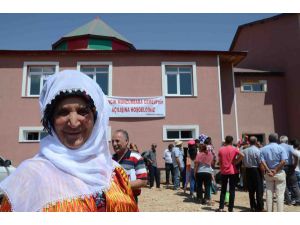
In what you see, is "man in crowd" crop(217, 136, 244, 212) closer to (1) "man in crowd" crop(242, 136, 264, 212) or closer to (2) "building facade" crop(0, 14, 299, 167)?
(1) "man in crowd" crop(242, 136, 264, 212)

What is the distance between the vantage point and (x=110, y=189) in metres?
1.60

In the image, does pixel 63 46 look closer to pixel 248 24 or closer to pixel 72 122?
pixel 248 24

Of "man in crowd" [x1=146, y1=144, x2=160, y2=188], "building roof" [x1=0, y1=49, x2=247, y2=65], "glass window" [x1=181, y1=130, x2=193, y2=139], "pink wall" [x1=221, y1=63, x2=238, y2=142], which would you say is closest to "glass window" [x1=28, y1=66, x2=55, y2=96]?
"building roof" [x1=0, y1=49, x2=247, y2=65]

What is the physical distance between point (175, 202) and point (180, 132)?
5.71 m

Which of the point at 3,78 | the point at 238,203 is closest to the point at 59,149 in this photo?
the point at 238,203

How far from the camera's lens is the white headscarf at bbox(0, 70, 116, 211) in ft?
4.42

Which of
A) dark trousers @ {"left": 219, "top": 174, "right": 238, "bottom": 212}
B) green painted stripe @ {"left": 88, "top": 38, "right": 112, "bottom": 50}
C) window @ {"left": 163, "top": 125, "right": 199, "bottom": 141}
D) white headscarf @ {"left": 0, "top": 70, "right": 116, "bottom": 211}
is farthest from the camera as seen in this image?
green painted stripe @ {"left": 88, "top": 38, "right": 112, "bottom": 50}

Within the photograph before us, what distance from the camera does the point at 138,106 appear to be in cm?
1345

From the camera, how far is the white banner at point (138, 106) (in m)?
13.3

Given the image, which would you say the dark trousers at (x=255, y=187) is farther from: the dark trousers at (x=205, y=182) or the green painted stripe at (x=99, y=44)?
the green painted stripe at (x=99, y=44)

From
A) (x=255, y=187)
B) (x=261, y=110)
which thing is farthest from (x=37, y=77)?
(x=261, y=110)

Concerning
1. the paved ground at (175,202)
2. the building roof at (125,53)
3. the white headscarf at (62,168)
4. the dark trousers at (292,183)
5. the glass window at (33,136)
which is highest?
the building roof at (125,53)

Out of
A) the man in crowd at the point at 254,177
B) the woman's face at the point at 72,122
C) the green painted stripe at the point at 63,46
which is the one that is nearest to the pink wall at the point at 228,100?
the man in crowd at the point at 254,177

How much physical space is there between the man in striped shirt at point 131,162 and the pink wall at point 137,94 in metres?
9.21
